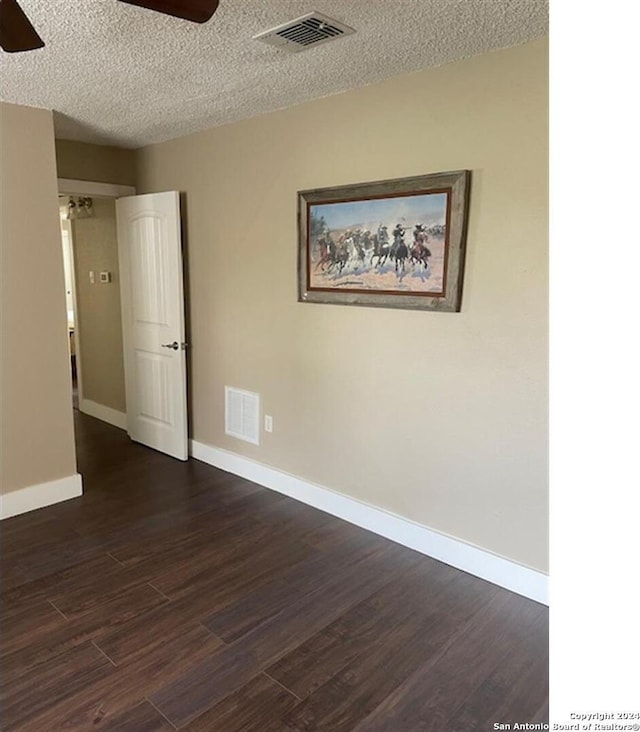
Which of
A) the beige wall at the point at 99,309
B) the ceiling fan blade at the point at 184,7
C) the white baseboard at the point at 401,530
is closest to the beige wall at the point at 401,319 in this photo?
the white baseboard at the point at 401,530

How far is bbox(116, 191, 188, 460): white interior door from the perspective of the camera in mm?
4156

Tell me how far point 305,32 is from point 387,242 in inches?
41.1

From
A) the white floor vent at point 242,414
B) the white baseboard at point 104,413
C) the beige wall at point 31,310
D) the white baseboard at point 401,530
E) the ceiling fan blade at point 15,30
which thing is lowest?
the white baseboard at point 401,530

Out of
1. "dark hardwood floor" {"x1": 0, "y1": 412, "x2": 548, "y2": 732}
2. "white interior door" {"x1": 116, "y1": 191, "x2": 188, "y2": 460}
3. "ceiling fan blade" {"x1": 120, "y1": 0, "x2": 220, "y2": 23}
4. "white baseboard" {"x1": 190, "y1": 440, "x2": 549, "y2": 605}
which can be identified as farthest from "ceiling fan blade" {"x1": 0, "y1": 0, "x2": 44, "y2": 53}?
"white baseboard" {"x1": 190, "y1": 440, "x2": 549, "y2": 605}

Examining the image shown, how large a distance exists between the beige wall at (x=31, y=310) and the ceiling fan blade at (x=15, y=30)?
1.68 m

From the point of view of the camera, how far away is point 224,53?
2.49 m

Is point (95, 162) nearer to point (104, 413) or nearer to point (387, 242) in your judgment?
point (104, 413)

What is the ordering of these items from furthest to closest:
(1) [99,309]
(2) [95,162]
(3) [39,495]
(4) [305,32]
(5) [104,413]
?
(5) [104,413] < (1) [99,309] < (2) [95,162] < (3) [39,495] < (4) [305,32]

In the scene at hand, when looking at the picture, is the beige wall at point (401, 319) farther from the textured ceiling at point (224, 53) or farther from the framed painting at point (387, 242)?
the textured ceiling at point (224, 53)

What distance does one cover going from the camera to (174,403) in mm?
4336

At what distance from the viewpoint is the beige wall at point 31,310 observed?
10.6ft

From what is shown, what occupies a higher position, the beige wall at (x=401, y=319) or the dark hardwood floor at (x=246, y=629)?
the beige wall at (x=401, y=319)

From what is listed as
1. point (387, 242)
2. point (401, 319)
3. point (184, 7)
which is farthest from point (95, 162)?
point (184, 7)
